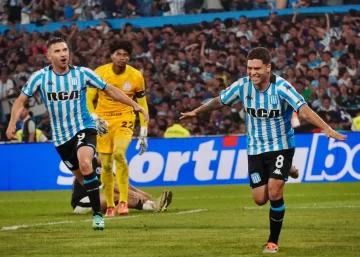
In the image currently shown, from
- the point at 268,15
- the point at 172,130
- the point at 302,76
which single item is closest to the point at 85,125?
the point at 172,130

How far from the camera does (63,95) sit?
12961 mm

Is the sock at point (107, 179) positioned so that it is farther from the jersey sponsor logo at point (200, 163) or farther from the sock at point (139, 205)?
the jersey sponsor logo at point (200, 163)

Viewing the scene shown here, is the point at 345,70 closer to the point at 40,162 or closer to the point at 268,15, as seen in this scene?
the point at 268,15

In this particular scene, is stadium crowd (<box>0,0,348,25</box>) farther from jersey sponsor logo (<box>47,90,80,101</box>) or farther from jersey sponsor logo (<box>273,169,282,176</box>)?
jersey sponsor logo (<box>273,169,282,176</box>)

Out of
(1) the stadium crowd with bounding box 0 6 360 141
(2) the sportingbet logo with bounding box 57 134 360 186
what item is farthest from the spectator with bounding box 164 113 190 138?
(2) the sportingbet logo with bounding box 57 134 360 186

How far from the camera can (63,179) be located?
2328 cm

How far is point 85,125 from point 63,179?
10.4 meters

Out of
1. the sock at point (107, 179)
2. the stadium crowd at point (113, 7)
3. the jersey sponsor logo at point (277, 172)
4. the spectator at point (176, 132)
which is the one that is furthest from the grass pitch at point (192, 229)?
the stadium crowd at point (113, 7)

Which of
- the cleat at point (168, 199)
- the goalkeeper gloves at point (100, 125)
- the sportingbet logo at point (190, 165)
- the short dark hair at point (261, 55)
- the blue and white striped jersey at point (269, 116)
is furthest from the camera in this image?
the sportingbet logo at point (190, 165)

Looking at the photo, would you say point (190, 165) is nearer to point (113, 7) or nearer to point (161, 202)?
point (161, 202)

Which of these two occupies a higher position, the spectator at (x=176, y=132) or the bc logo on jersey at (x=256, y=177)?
the bc logo on jersey at (x=256, y=177)

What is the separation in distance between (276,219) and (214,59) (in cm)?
A: 1794

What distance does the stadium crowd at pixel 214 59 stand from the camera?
25.7 meters

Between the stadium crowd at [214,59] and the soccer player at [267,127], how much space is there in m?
14.3
